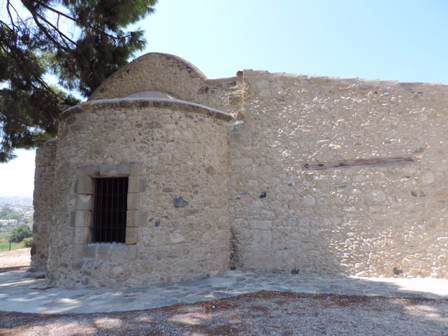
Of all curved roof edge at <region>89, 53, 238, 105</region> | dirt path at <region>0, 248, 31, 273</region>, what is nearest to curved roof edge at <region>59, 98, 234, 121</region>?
curved roof edge at <region>89, 53, 238, 105</region>

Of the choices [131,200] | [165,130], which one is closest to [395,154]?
[165,130]

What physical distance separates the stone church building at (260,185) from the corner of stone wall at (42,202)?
1.82m

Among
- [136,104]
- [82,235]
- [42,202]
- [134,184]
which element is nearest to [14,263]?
[42,202]

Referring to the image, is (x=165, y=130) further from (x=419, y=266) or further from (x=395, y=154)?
(x=419, y=266)

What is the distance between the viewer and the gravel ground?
3035 mm

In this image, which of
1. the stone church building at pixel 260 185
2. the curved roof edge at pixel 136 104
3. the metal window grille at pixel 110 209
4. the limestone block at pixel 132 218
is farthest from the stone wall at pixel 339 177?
the metal window grille at pixel 110 209

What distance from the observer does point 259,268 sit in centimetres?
570

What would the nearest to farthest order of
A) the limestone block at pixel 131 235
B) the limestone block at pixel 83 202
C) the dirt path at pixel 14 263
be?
the limestone block at pixel 131 235
the limestone block at pixel 83 202
the dirt path at pixel 14 263

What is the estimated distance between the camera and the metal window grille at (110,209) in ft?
17.3

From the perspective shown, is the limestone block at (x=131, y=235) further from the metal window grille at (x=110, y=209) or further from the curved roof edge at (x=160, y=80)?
the curved roof edge at (x=160, y=80)

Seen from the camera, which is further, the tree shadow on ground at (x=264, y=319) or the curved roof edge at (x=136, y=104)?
the curved roof edge at (x=136, y=104)

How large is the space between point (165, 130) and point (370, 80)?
3.80 metres

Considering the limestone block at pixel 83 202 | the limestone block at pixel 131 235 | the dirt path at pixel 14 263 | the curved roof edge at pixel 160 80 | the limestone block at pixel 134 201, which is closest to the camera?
the limestone block at pixel 131 235

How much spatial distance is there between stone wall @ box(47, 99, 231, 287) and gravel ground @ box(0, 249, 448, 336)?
1227 mm
